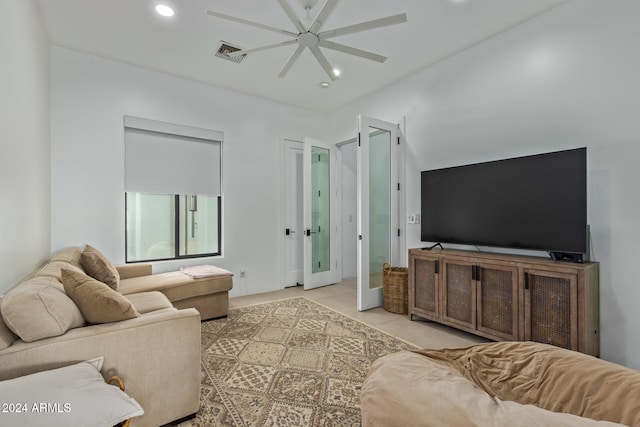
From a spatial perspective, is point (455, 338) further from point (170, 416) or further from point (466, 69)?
point (466, 69)

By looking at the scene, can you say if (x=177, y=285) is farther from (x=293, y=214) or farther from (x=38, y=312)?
(x=293, y=214)

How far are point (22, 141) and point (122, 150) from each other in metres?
1.52

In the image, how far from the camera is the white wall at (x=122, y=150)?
3191 mm

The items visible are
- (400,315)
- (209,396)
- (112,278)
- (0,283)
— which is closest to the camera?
(0,283)

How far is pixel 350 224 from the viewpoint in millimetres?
5688

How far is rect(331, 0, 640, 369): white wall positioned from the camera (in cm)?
224

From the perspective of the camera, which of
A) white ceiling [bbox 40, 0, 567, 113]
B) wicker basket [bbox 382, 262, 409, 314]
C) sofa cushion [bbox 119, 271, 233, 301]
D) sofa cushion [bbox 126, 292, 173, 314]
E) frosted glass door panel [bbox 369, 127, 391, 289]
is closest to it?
sofa cushion [bbox 126, 292, 173, 314]

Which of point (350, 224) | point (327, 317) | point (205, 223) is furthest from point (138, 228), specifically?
point (350, 224)

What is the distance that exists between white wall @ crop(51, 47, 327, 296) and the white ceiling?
0.88 feet

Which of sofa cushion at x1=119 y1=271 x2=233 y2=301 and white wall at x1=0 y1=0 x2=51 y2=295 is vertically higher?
white wall at x1=0 y1=0 x2=51 y2=295

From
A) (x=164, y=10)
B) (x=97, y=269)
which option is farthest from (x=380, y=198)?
(x=97, y=269)

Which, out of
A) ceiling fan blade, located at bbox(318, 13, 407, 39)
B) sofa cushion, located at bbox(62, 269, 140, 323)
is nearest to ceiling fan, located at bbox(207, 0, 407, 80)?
ceiling fan blade, located at bbox(318, 13, 407, 39)

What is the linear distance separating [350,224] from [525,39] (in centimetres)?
371

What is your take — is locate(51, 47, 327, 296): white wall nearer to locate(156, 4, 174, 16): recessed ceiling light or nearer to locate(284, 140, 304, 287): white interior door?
locate(284, 140, 304, 287): white interior door
